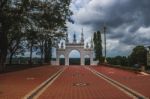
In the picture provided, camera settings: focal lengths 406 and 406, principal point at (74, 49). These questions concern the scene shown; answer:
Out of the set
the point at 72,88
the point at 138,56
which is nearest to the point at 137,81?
the point at 72,88

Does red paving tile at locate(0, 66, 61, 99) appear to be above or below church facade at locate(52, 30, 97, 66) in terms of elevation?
below

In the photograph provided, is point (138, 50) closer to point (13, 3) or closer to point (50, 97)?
point (13, 3)

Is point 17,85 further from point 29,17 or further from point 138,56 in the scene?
point 138,56

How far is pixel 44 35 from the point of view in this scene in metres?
60.2

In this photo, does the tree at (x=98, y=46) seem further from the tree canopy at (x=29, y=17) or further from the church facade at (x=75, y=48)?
the tree canopy at (x=29, y=17)

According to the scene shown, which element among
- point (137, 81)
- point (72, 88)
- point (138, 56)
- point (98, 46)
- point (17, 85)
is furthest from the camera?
point (138, 56)

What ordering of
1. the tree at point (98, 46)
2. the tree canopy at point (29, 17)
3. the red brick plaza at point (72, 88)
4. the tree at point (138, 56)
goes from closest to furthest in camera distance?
the red brick plaza at point (72, 88) → the tree canopy at point (29, 17) → the tree at point (98, 46) → the tree at point (138, 56)

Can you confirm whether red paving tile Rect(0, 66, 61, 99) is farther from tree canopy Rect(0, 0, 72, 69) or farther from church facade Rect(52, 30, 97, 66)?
church facade Rect(52, 30, 97, 66)

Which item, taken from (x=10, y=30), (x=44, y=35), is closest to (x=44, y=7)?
(x=10, y=30)

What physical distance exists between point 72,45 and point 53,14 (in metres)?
71.4

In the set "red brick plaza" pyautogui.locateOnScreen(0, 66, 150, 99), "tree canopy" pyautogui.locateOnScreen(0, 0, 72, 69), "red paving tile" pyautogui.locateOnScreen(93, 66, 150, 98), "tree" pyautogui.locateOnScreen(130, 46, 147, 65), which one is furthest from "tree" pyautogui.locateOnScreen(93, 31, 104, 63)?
"red brick plaza" pyautogui.locateOnScreen(0, 66, 150, 99)

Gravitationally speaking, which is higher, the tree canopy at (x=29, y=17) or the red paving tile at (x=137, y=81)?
the tree canopy at (x=29, y=17)

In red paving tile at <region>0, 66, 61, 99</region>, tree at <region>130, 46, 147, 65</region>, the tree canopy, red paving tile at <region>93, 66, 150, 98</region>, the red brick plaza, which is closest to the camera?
the red brick plaza

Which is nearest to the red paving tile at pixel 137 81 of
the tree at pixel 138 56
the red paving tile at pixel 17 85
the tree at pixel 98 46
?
the red paving tile at pixel 17 85
